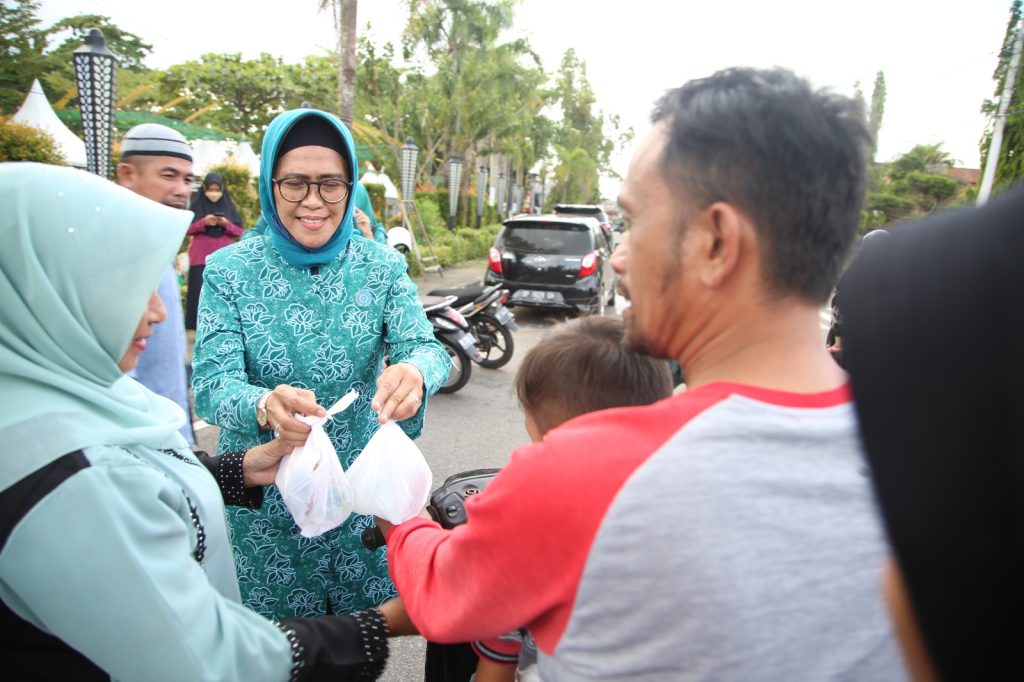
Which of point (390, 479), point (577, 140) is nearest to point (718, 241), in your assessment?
point (390, 479)

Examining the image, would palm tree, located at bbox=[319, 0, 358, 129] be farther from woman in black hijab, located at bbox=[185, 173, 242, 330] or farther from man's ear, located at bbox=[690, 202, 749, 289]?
man's ear, located at bbox=[690, 202, 749, 289]

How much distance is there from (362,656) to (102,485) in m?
0.57

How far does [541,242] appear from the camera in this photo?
9281 millimetres

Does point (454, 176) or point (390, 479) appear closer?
point (390, 479)

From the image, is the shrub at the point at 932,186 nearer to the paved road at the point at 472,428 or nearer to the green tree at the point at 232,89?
the paved road at the point at 472,428

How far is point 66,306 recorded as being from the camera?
3.13ft

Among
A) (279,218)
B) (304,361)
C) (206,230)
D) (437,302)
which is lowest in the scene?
(437,302)

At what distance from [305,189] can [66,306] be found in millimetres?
877

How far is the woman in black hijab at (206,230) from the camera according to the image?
568 centimetres

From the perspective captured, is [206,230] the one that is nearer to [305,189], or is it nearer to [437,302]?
[437,302]

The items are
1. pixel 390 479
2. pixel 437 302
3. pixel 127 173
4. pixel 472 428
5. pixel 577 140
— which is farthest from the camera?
pixel 577 140

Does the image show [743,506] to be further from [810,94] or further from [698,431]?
[810,94]

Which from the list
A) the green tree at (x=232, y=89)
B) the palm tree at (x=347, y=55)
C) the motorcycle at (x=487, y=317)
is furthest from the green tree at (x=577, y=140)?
the motorcycle at (x=487, y=317)

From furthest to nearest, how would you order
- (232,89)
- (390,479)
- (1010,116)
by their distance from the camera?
1. (232,89)
2. (1010,116)
3. (390,479)
